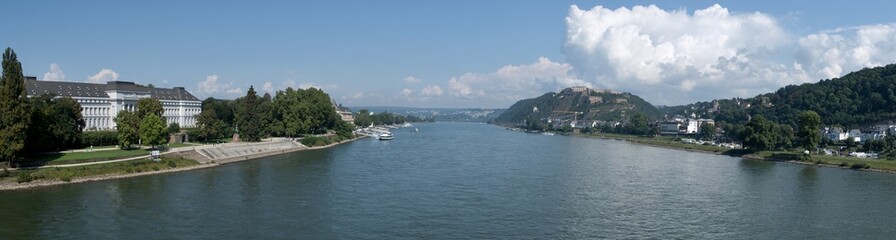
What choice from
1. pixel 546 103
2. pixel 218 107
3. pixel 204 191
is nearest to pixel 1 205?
pixel 204 191

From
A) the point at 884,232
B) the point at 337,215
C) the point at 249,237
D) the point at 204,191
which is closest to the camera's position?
the point at 249,237

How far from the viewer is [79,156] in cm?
3003

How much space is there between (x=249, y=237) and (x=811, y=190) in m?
23.6

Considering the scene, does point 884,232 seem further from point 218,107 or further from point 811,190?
point 218,107

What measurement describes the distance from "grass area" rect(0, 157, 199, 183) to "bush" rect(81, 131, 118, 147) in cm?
520

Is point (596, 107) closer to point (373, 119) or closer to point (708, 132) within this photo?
point (373, 119)

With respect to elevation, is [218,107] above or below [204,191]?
above

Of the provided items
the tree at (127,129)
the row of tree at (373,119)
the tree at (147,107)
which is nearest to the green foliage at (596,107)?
the row of tree at (373,119)

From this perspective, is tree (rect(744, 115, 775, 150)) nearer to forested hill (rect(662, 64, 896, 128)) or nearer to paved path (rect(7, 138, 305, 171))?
forested hill (rect(662, 64, 896, 128))

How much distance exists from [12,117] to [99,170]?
3870 millimetres

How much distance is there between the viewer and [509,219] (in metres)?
19.8

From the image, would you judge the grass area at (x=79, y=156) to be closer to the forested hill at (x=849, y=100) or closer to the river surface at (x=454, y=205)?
the river surface at (x=454, y=205)

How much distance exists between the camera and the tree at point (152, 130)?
114ft

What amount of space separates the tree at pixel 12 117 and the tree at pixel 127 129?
291 inches
